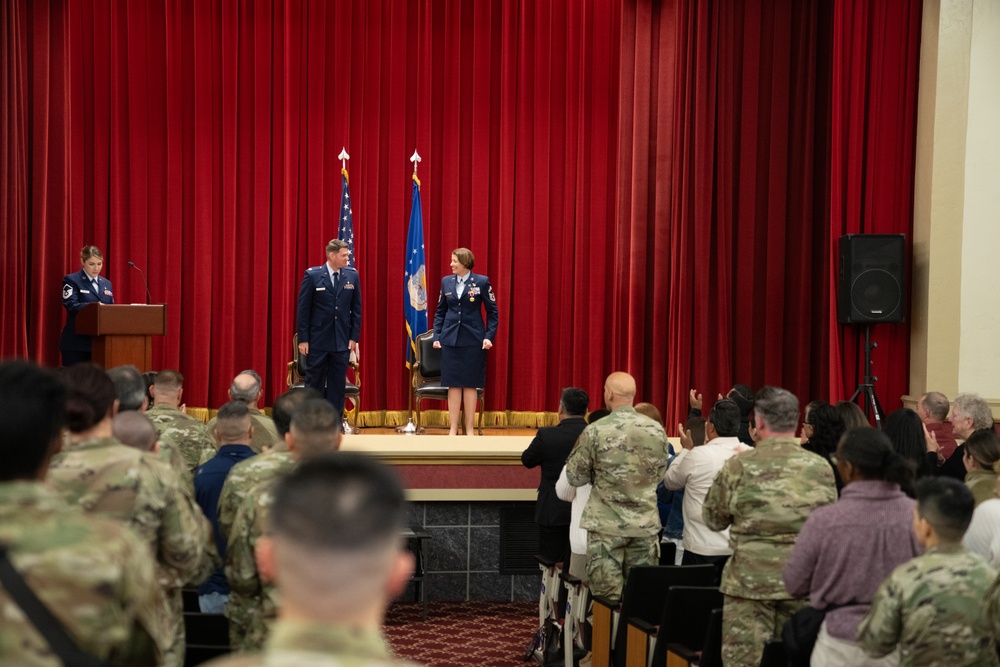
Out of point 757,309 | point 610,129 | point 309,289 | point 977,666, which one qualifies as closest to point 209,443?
point 977,666

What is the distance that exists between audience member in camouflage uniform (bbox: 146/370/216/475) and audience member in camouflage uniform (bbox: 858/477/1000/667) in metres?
2.82

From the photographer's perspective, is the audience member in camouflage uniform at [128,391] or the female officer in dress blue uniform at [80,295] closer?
the audience member in camouflage uniform at [128,391]

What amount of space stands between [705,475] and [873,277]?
174 inches

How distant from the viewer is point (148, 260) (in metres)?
11.0

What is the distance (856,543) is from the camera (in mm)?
3445

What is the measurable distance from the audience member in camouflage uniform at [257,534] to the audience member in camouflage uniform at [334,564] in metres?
1.85

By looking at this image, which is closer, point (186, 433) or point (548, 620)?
point (186, 433)

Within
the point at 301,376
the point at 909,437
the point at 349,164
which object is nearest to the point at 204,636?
the point at 909,437

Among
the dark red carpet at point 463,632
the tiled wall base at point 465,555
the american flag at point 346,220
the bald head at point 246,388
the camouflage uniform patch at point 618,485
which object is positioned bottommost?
the dark red carpet at point 463,632

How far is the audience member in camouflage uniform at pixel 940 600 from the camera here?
298 cm

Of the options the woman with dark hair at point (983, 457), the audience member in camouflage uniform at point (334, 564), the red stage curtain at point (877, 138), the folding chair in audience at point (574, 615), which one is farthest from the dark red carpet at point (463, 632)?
the audience member in camouflage uniform at point (334, 564)

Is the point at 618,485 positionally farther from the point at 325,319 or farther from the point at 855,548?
the point at 325,319

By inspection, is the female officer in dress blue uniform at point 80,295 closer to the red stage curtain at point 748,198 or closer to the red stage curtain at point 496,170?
the red stage curtain at point 496,170

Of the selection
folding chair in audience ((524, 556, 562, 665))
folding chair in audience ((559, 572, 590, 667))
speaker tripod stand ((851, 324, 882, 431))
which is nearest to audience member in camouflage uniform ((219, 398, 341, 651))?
folding chair in audience ((559, 572, 590, 667))
